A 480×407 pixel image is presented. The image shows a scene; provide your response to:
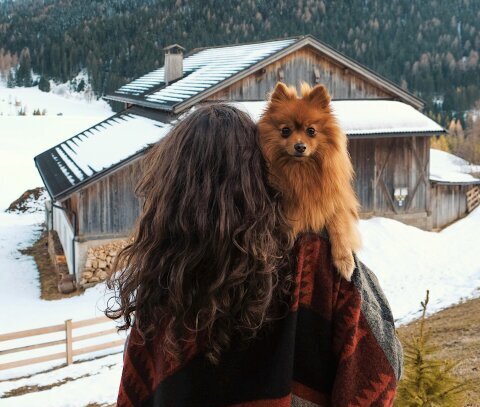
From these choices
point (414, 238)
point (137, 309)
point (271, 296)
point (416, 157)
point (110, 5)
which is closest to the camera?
point (271, 296)

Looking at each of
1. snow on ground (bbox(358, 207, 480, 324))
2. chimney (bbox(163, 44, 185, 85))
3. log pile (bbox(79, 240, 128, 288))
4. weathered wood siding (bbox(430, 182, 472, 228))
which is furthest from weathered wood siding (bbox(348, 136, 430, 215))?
log pile (bbox(79, 240, 128, 288))

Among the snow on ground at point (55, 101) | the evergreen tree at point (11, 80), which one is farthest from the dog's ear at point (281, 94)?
the evergreen tree at point (11, 80)

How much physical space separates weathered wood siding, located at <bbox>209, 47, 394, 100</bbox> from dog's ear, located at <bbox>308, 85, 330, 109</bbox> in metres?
15.7

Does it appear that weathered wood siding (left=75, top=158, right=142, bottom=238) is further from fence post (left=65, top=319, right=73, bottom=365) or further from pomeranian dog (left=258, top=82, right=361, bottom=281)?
pomeranian dog (left=258, top=82, right=361, bottom=281)

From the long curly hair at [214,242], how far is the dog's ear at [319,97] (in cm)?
55

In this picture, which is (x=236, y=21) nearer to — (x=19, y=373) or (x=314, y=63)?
(x=314, y=63)

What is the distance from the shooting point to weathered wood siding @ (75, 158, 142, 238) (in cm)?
1633

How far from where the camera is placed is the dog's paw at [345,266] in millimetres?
2172

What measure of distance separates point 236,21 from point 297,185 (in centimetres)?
7485

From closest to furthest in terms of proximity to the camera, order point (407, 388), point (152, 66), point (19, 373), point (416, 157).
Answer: point (407, 388), point (19, 373), point (416, 157), point (152, 66)

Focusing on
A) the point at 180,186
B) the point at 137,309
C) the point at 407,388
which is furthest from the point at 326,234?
the point at 407,388

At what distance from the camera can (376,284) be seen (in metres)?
2.36

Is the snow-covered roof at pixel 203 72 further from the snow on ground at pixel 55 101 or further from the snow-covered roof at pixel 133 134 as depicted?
the snow on ground at pixel 55 101

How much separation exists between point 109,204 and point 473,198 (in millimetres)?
11837
